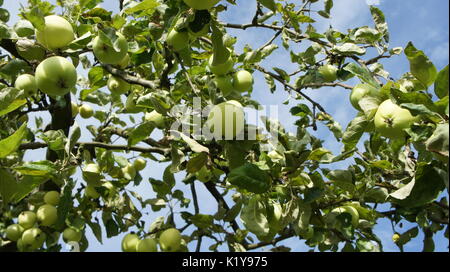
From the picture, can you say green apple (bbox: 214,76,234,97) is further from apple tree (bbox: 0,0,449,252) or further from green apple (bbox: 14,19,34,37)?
green apple (bbox: 14,19,34,37)

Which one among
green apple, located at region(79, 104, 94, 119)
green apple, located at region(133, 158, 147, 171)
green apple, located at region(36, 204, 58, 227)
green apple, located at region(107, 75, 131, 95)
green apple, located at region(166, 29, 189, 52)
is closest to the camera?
green apple, located at region(166, 29, 189, 52)

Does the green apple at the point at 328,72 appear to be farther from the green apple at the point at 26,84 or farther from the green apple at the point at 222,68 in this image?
the green apple at the point at 26,84

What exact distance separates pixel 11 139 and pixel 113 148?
4.74 ft

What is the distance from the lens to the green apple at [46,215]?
117 inches

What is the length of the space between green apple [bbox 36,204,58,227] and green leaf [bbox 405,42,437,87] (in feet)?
8.65

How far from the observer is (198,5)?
1425 millimetres

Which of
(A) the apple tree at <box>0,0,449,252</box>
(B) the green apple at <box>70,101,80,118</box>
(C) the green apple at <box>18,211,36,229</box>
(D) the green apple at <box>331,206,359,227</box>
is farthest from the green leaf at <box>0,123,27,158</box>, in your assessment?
(B) the green apple at <box>70,101,80,118</box>

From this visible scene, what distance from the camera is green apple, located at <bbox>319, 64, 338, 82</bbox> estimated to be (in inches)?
111

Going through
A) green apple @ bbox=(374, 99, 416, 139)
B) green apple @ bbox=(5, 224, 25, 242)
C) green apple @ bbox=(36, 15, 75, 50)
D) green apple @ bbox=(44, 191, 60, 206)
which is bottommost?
green apple @ bbox=(5, 224, 25, 242)

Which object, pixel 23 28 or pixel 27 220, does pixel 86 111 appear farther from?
pixel 23 28

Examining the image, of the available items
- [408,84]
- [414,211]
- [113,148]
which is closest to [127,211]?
[113,148]

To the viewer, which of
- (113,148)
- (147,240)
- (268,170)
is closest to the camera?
(268,170)

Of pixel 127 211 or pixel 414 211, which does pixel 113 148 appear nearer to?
pixel 127 211

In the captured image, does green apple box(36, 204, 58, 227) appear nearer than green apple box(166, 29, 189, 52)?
No
